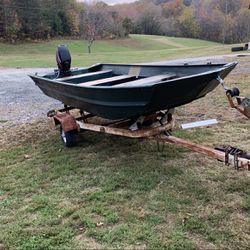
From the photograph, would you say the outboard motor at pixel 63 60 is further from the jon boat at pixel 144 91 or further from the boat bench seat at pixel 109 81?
the boat bench seat at pixel 109 81

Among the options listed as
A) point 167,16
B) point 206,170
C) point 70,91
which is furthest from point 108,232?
point 167,16

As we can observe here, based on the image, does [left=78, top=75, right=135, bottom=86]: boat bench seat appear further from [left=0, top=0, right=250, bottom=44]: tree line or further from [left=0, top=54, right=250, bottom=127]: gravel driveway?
[left=0, top=0, right=250, bottom=44]: tree line

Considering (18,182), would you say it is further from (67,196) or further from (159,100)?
(159,100)

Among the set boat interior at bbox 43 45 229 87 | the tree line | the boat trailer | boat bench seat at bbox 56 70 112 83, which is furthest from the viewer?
the tree line

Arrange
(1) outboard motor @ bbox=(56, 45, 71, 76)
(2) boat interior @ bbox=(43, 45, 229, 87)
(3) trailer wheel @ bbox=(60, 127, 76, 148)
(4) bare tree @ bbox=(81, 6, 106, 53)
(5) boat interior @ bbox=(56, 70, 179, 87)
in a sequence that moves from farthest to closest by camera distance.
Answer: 1. (4) bare tree @ bbox=(81, 6, 106, 53)
2. (1) outboard motor @ bbox=(56, 45, 71, 76)
3. (3) trailer wheel @ bbox=(60, 127, 76, 148)
4. (5) boat interior @ bbox=(56, 70, 179, 87)
5. (2) boat interior @ bbox=(43, 45, 229, 87)

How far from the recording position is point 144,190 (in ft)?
11.5

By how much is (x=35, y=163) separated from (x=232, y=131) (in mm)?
2787

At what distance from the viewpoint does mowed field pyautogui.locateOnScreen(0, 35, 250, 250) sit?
106 inches

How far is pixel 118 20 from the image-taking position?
7138 cm

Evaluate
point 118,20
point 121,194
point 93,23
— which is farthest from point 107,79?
point 118,20

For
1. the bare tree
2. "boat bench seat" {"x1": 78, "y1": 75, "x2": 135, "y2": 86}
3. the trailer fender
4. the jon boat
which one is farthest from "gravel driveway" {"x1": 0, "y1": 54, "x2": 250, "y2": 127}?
the bare tree

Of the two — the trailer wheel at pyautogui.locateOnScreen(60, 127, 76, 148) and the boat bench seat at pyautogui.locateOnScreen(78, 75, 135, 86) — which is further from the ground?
the boat bench seat at pyautogui.locateOnScreen(78, 75, 135, 86)

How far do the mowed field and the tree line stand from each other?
46.7m

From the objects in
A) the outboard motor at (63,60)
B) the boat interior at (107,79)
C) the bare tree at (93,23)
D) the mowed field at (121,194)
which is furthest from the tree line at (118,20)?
the mowed field at (121,194)
